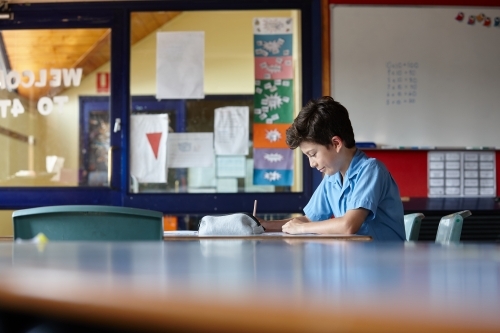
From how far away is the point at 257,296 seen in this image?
23cm

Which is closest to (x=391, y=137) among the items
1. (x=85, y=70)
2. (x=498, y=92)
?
(x=498, y=92)

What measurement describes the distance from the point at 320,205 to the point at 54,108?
8.40ft

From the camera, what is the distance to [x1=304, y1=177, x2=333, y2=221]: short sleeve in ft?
11.0

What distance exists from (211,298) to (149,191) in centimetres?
485

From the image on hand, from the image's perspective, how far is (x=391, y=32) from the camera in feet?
16.1

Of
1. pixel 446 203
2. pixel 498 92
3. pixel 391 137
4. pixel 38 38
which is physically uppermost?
pixel 38 38

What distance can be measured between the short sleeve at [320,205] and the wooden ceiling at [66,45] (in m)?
2.23

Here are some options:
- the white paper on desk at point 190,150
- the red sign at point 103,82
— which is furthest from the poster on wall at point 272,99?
the red sign at point 103,82

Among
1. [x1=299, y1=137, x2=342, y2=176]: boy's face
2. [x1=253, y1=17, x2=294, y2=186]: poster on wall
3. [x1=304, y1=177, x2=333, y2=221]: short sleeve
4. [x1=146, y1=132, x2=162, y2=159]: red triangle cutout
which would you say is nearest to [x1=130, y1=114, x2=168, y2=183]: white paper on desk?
[x1=146, y1=132, x2=162, y2=159]: red triangle cutout

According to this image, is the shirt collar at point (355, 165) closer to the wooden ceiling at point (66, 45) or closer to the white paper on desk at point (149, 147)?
the white paper on desk at point (149, 147)

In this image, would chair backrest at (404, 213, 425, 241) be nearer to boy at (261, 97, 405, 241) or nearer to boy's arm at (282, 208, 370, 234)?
boy at (261, 97, 405, 241)

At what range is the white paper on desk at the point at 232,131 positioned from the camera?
16.5 ft

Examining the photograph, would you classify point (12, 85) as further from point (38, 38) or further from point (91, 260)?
point (91, 260)

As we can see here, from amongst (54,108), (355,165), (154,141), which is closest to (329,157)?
(355,165)
